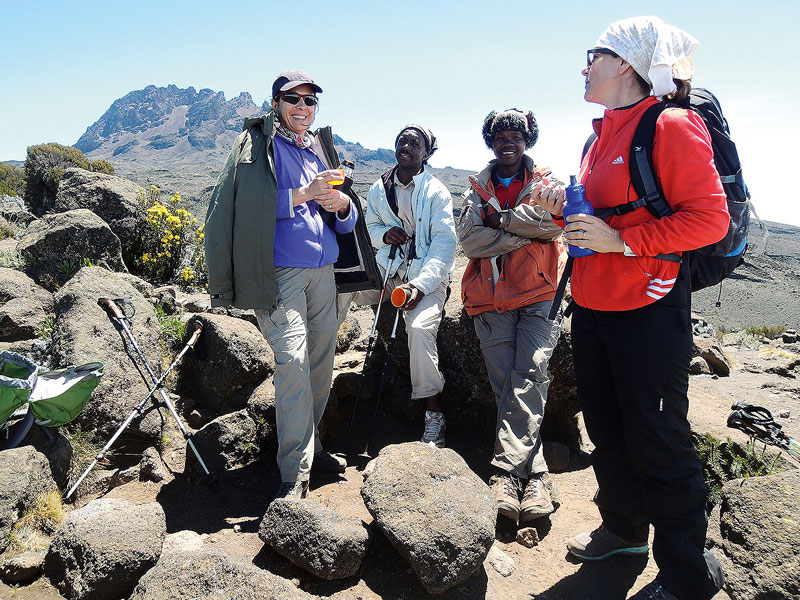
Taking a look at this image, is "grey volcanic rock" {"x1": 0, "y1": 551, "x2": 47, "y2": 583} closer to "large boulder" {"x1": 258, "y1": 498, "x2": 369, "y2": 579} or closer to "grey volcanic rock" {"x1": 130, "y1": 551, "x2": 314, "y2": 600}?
"grey volcanic rock" {"x1": 130, "y1": 551, "x2": 314, "y2": 600}

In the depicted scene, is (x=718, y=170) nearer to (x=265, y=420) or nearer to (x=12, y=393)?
(x=265, y=420)

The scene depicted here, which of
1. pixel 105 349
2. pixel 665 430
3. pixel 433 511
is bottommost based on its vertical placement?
pixel 433 511

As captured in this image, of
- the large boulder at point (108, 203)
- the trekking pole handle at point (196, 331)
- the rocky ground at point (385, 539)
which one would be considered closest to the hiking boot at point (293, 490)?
the rocky ground at point (385, 539)

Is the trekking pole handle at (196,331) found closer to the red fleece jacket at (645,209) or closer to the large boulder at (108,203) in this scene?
the red fleece jacket at (645,209)

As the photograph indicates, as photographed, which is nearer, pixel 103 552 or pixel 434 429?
pixel 103 552

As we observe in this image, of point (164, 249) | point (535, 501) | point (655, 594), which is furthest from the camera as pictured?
point (164, 249)

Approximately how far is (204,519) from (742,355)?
9256 mm

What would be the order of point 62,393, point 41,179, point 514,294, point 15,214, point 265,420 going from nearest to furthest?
point 62,393 → point 514,294 → point 265,420 → point 15,214 → point 41,179

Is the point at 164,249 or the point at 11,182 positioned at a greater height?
the point at 11,182

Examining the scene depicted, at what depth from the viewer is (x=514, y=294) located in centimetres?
393

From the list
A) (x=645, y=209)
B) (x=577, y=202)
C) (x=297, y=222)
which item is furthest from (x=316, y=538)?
(x=645, y=209)

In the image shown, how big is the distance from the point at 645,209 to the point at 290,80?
7.91 ft

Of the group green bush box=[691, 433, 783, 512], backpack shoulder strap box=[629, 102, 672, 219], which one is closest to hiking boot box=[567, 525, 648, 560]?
green bush box=[691, 433, 783, 512]

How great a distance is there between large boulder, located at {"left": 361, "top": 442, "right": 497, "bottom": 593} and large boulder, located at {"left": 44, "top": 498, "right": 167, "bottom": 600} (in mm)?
1173
